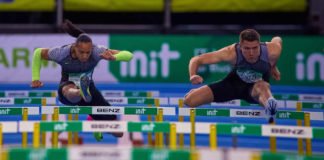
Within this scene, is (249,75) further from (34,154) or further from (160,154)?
(34,154)

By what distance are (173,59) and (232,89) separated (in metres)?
5.57

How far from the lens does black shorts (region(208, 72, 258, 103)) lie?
298 inches

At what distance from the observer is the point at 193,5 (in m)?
14.6

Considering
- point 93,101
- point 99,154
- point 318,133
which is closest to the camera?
point 99,154

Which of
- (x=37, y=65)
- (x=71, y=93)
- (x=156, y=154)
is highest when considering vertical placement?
(x=37, y=65)

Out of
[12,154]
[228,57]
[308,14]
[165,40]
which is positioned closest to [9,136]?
[228,57]

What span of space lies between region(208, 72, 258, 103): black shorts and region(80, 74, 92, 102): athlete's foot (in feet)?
6.18

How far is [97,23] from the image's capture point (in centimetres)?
1594

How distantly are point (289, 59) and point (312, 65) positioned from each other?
587 mm

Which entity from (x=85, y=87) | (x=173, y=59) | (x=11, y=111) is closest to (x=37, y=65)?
(x=85, y=87)

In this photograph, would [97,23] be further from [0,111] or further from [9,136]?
[0,111]

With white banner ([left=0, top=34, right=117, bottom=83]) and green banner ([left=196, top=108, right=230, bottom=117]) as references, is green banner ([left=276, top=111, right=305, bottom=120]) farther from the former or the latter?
white banner ([left=0, top=34, right=117, bottom=83])

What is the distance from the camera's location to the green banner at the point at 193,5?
14.3m

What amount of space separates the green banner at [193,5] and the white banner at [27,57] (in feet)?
5.66
